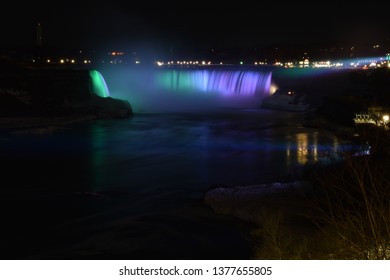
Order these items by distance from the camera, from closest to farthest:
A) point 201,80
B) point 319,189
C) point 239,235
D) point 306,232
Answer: point 306,232 < point 239,235 < point 319,189 < point 201,80

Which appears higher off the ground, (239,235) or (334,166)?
(334,166)

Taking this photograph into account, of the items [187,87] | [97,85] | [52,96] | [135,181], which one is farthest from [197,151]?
[187,87]

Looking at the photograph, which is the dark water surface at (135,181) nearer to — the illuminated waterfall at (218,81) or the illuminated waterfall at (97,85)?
the illuminated waterfall at (97,85)

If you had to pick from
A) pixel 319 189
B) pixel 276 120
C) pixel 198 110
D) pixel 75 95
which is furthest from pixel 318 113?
pixel 319 189

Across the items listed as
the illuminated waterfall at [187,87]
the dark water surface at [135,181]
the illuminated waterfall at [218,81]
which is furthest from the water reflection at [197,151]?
→ the illuminated waterfall at [218,81]

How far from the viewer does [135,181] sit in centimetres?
1270

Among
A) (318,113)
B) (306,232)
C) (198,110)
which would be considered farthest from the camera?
(198,110)

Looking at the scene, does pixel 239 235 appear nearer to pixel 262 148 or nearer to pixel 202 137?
pixel 262 148

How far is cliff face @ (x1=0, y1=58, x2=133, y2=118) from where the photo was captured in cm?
2681

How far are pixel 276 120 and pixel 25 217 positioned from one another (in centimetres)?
1739

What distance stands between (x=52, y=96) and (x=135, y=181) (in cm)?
1726

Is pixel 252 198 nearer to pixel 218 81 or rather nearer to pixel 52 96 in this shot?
pixel 52 96

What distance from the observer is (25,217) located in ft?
31.9

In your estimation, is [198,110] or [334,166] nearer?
[334,166]
